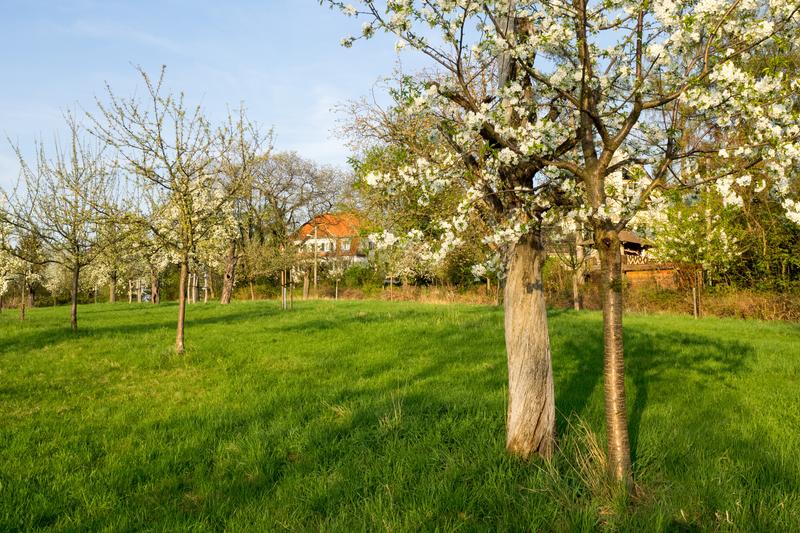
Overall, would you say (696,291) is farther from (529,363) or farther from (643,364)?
(529,363)

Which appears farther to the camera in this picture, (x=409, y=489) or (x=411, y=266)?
(x=411, y=266)

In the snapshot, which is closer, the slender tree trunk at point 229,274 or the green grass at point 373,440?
the green grass at point 373,440

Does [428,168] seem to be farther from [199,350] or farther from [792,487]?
[199,350]

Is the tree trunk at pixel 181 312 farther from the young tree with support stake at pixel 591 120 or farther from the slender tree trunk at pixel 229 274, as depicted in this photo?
the slender tree trunk at pixel 229 274

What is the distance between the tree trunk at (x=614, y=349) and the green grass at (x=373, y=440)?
0.35 meters

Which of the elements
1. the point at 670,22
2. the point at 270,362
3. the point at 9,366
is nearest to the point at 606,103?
the point at 670,22

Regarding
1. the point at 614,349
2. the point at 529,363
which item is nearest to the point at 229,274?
the point at 529,363

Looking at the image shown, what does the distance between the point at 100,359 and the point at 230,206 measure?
440cm

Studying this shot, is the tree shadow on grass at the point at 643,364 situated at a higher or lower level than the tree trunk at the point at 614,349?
lower

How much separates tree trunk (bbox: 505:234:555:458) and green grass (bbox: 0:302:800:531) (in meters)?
0.28

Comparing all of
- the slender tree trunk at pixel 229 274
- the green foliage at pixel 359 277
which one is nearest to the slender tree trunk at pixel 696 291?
the green foliage at pixel 359 277

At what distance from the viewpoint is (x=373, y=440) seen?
220 inches

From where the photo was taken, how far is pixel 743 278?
2230 centimetres

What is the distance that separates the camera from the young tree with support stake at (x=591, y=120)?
146 inches
